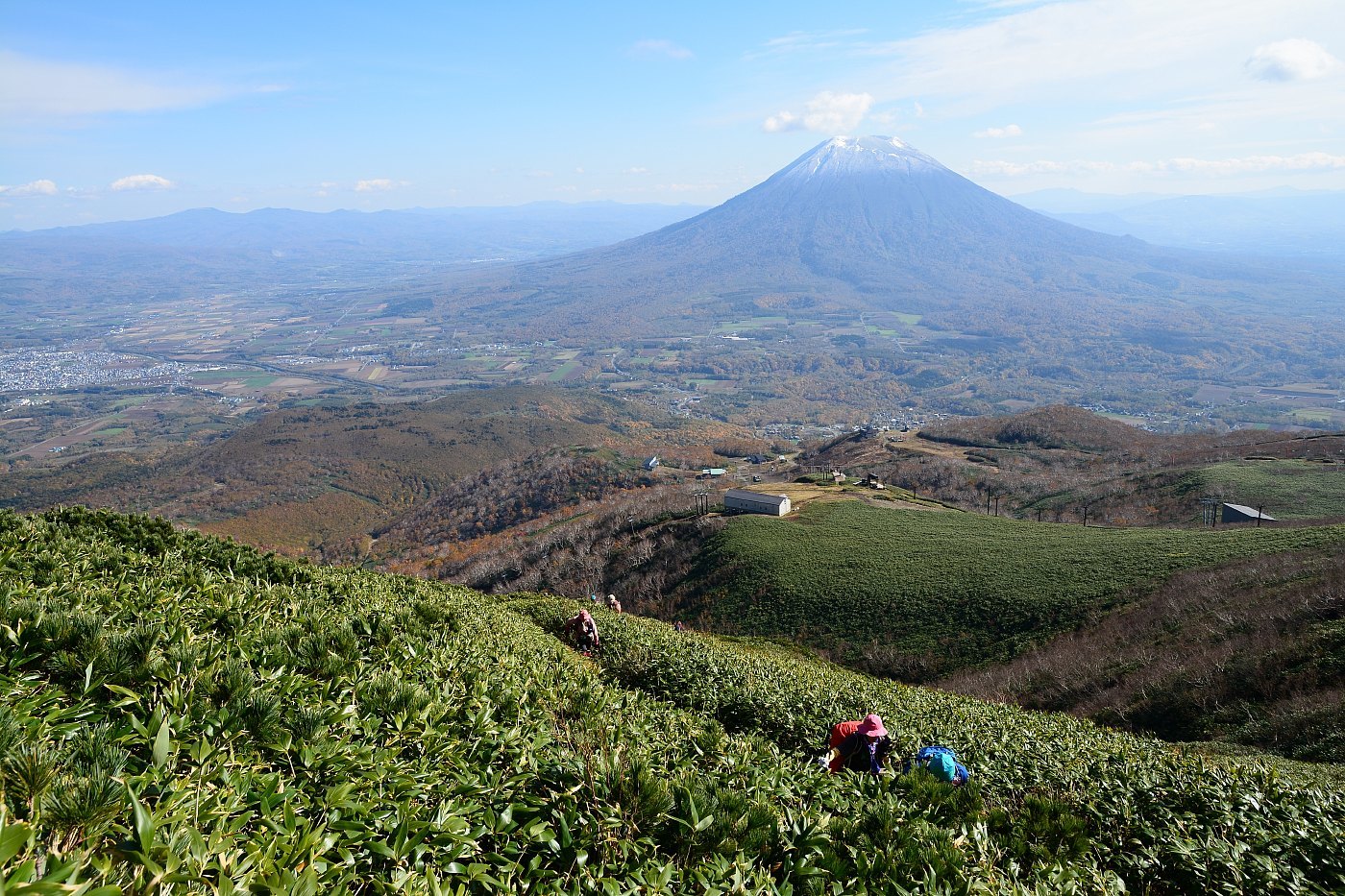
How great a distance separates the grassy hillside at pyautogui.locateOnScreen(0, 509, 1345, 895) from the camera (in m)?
2.57

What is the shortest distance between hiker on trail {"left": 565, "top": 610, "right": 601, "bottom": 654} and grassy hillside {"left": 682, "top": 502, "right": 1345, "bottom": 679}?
42.9 feet

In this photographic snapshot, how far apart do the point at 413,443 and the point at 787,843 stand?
339 ft

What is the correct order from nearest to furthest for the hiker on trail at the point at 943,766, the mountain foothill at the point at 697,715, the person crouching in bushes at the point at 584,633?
1. the mountain foothill at the point at 697,715
2. the hiker on trail at the point at 943,766
3. the person crouching in bushes at the point at 584,633

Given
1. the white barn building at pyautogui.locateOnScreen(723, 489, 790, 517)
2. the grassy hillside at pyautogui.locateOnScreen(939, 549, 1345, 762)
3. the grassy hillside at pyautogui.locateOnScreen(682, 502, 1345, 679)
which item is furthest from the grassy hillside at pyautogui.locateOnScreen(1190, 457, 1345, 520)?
the white barn building at pyautogui.locateOnScreen(723, 489, 790, 517)

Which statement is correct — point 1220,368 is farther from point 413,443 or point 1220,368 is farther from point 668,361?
point 413,443

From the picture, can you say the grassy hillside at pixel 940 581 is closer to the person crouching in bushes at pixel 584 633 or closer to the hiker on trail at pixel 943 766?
the person crouching in bushes at pixel 584 633

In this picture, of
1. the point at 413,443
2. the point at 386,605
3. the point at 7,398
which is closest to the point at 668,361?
the point at 413,443

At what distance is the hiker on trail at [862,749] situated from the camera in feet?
20.0

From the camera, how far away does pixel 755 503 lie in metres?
42.1

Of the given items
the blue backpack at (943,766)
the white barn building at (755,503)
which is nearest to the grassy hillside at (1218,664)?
the blue backpack at (943,766)

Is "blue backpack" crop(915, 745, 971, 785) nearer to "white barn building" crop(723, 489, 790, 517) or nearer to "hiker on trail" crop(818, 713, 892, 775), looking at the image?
"hiker on trail" crop(818, 713, 892, 775)

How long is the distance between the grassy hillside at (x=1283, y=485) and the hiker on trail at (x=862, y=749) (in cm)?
3747

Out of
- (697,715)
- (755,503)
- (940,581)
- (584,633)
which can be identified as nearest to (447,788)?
(697,715)

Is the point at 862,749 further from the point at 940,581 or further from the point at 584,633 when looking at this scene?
the point at 940,581
